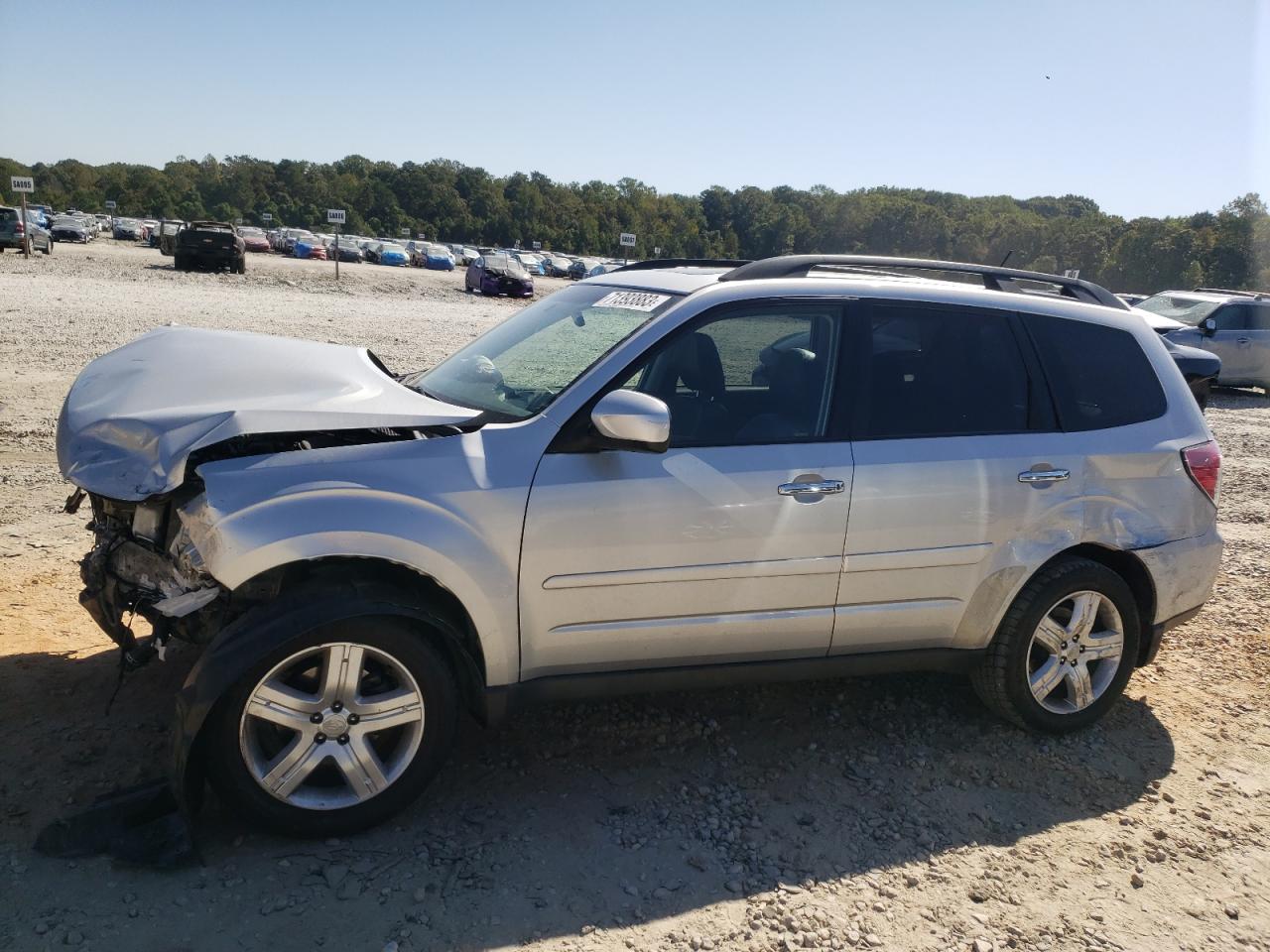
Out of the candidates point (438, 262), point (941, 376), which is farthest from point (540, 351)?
point (438, 262)

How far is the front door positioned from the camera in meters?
3.37

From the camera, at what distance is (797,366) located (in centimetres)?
388

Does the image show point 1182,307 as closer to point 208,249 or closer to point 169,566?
point 169,566

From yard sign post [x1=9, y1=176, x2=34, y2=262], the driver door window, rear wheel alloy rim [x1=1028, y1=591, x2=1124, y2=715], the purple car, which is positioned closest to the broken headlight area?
the driver door window

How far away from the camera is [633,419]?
3219 millimetres

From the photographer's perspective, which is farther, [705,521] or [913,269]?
[913,269]

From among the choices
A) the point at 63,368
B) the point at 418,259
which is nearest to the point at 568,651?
the point at 63,368

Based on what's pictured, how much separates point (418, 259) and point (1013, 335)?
6465cm

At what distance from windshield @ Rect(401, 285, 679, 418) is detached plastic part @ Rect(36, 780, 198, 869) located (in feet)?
5.70

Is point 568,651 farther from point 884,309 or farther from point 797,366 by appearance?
point 884,309

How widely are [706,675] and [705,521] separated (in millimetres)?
620

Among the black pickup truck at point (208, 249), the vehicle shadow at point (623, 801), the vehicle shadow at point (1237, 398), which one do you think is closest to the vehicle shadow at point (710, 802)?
the vehicle shadow at point (623, 801)

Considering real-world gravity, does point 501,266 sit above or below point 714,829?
above

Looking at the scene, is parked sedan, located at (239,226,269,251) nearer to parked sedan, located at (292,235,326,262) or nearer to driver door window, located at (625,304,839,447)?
parked sedan, located at (292,235,326,262)
